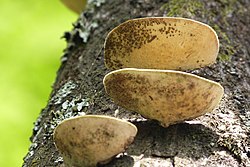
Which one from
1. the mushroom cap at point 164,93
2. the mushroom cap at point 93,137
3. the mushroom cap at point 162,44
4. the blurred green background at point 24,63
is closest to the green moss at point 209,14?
the mushroom cap at point 162,44

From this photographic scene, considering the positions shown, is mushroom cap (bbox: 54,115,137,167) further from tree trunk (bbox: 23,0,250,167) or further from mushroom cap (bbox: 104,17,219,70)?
mushroom cap (bbox: 104,17,219,70)

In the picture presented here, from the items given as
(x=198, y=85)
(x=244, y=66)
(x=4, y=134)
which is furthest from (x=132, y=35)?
(x=4, y=134)

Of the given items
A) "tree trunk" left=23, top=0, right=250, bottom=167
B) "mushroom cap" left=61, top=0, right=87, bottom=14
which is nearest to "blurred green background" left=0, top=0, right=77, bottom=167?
"mushroom cap" left=61, top=0, right=87, bottom=14

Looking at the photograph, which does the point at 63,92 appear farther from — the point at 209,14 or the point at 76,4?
the point at 76,4

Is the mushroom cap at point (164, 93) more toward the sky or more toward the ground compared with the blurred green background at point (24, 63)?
more toward the sky

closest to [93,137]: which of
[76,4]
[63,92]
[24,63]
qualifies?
[63,92]

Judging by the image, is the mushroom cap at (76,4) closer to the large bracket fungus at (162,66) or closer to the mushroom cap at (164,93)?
the large bracket fungus at (162,66)

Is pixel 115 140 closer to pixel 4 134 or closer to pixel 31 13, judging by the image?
pixel 4 134
